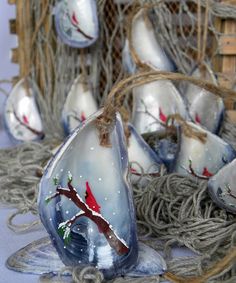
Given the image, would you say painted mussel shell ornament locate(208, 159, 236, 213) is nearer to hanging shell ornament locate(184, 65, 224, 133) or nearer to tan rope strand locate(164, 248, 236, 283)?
tan rope strand locate(164, 248, 236, 283)

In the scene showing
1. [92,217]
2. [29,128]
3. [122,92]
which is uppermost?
[122,92]

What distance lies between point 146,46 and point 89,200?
1.50ft

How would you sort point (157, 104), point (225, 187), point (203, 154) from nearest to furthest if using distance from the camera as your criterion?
point (225, 187) → point (203, 154) → point (157, 104)

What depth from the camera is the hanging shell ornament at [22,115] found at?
3.31ft

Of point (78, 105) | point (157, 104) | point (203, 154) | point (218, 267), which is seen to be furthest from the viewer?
point (78, 105)

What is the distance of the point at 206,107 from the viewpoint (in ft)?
2.93

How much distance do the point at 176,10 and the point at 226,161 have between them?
40cm

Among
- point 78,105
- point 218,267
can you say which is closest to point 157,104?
point 78,105

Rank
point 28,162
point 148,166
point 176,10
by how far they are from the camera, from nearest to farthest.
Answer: point 148,166
point 28,162
point 176,10

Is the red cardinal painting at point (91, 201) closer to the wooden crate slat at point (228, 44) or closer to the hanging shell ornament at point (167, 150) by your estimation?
the hanging shell ornament at point (167, 150)

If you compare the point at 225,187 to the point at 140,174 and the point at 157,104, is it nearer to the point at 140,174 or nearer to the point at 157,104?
the point at 140,174

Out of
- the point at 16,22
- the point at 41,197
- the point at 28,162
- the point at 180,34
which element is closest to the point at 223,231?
the point at 41,197

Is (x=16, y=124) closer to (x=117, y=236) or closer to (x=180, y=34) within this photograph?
(x=180, y=34)

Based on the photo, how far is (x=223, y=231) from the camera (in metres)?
0.57
